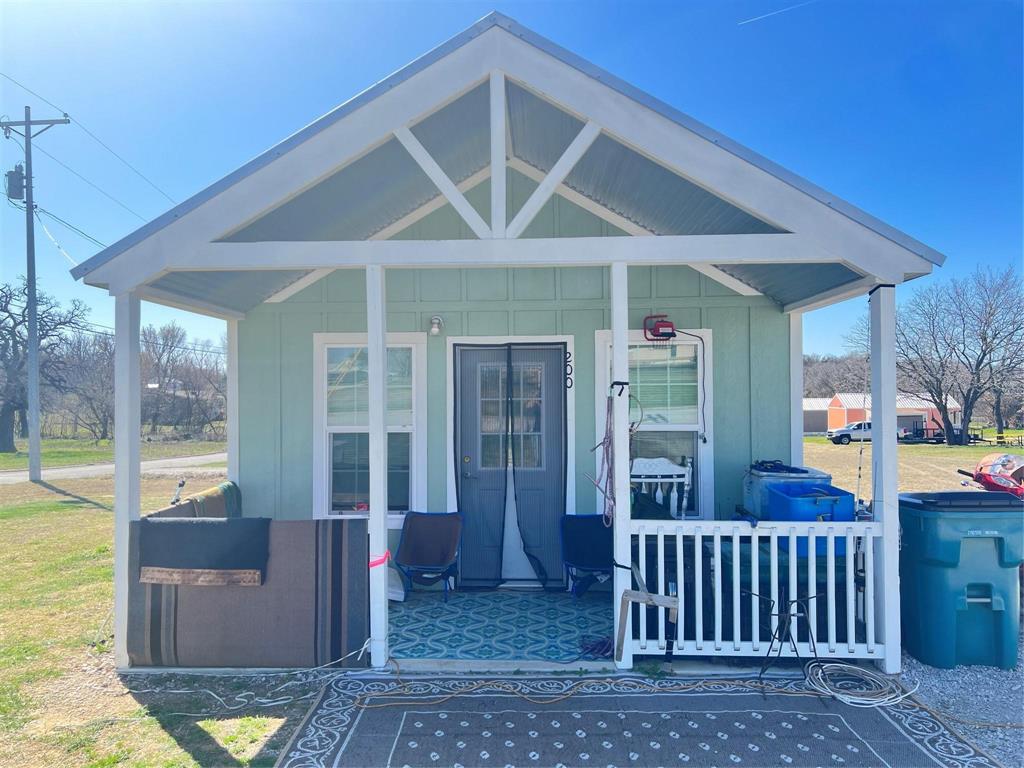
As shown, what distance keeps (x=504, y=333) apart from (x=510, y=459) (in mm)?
1056

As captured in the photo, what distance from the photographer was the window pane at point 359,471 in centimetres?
488

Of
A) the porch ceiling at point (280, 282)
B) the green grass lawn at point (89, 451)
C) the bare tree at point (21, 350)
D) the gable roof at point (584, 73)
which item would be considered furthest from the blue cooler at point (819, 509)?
the bare tree at point (21, 350)

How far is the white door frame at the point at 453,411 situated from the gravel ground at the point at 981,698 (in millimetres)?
2451

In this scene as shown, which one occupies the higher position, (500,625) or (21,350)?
(21,350)

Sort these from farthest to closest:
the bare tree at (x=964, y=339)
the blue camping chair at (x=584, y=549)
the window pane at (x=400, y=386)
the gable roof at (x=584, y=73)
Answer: the bare tree at (x=964, y=339)
the window pane at (x=400, y=386)
the blue camping chair at (x=584, y=549)
the gable roof at (x=584, y=73)

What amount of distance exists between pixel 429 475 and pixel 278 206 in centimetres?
240

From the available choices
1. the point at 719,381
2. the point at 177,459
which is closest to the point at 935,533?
the point at 719,381

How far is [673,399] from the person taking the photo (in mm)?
4762

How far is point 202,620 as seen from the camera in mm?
3400

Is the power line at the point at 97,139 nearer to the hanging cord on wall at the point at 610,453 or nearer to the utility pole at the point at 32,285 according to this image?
Answer: the utility pole at the point at 32,285

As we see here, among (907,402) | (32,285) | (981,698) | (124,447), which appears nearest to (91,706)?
(124,447)

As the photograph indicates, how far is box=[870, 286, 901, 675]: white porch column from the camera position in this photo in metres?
3.25

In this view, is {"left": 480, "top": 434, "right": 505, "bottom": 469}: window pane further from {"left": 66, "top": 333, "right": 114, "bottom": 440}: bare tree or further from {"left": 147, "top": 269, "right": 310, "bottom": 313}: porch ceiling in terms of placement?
{"left": 66, "top": 333, "right": 114, "bottom": 440}: bare tree

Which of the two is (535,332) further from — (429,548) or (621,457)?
(429,548)
